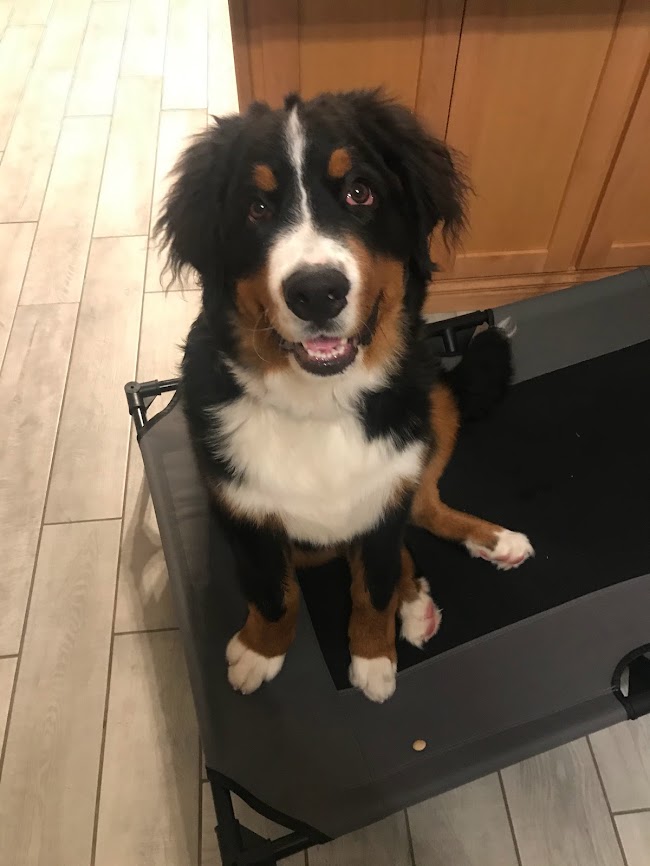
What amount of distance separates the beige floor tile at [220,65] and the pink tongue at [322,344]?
242cm

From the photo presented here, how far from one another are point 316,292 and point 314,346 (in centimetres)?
12

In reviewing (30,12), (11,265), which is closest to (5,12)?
(30,12)

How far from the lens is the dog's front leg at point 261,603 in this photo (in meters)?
1.32

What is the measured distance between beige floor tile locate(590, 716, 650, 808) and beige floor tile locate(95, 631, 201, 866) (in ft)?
2.93

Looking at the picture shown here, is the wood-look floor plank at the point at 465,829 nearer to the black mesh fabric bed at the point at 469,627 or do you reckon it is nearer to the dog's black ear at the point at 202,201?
the black mesh fabric bed at the point at 469,627

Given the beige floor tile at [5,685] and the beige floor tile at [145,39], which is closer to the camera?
the beige floor tile at [5,685]

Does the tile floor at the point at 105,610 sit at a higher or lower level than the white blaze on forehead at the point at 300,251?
lower

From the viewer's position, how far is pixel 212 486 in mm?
1293

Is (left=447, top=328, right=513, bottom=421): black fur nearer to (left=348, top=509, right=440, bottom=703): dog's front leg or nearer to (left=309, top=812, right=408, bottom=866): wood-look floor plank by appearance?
(left=348, top=509, right=440, bottom=703): dog's front leg

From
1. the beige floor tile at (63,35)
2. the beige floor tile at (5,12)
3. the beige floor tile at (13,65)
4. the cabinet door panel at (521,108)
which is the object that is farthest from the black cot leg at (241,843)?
the beige floor tile at (5,12)

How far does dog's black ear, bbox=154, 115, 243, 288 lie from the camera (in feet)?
3.60

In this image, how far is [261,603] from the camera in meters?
1.36

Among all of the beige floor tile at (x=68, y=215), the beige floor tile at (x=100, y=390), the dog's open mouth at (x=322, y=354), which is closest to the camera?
the dog's open mouth at (x=322, y=354)

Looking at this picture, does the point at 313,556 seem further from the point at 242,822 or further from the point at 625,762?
the point at 625,762
